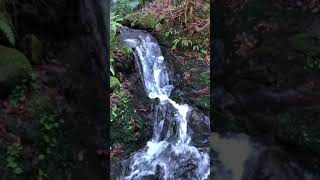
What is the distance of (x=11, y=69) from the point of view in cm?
366

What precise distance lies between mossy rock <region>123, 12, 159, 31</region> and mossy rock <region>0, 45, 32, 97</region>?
6253 mm

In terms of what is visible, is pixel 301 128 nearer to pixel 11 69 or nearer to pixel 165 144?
pixel 11 69

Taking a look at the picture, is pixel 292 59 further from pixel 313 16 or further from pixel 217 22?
pixel 217 22

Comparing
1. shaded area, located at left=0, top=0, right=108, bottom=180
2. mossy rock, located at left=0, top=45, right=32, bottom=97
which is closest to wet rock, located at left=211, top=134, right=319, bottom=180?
shaded area, located at left=0, top=0, right=108, bottom=180

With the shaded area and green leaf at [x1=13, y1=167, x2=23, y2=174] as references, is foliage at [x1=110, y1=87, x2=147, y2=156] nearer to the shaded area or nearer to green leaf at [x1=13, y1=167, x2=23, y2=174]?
the shaded area

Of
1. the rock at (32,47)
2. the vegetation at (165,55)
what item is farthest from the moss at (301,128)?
the vegetation at (165,55)

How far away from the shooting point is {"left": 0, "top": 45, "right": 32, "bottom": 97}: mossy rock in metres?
3.61

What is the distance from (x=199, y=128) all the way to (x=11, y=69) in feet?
14.0

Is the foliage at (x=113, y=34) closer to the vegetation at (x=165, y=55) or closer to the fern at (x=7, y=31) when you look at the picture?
the vegetation at (x=165, y=55)

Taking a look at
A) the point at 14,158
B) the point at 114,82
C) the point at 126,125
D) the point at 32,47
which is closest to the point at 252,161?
the point at 14,158

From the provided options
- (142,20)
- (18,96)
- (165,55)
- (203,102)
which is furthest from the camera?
(142,20)

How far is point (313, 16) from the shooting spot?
3.81m

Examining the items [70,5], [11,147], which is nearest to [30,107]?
[11,147]

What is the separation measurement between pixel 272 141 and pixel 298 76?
0.65 metres
